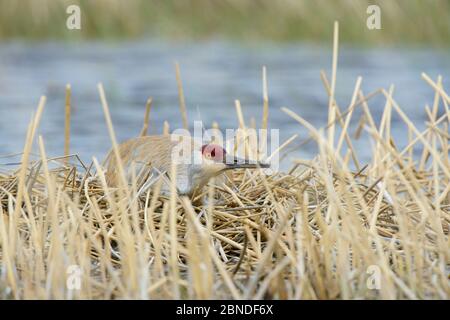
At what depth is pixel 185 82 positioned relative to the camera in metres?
16.1

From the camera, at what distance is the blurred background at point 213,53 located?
14.6 meters

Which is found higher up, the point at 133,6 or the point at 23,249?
the point at 133,6

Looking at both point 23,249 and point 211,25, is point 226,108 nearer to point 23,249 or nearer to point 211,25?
point 211,25

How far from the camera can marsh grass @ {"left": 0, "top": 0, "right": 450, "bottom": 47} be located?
56.0 ft

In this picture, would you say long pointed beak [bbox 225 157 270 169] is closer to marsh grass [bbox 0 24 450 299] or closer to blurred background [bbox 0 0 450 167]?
marsh grass [bbox 0 24 450 299]

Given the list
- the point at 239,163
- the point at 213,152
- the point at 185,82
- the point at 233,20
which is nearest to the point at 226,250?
the point at 239,163

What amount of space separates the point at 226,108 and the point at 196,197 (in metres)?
8.18

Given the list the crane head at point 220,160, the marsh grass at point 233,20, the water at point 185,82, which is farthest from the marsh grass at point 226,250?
the marsh grass at point 233,20

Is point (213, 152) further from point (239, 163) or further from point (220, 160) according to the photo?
point (239, 163)

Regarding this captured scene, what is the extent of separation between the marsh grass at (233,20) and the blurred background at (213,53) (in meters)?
0.02

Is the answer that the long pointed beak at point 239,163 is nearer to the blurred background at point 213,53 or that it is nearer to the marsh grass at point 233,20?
the blurred background at point 213,53
